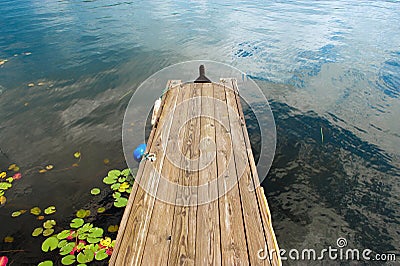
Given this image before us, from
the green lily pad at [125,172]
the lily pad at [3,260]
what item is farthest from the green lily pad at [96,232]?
the green lily pad at [125,172]

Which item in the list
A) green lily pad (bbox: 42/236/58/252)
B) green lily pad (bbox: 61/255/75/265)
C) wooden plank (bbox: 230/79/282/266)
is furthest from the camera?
green lily pad (bbox: 42/236/58/252)

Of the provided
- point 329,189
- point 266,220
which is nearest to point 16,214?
point 266,220

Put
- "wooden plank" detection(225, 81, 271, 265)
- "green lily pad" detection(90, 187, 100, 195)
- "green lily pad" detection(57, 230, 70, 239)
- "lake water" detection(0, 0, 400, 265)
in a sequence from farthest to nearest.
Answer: "green lily pad" detection(90, 187, 100, 195) → "lake water" detection(0, 0, 400, 265) → "green lily pad" detection(57, 230, 70, 239) → "wooden plank" detection(225, 81, 271, 265)

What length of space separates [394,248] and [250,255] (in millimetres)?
2716

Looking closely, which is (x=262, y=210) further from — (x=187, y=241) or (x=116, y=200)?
(x=116, y=200)

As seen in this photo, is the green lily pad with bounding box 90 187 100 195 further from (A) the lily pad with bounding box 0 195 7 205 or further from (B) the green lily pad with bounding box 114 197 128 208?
(A) the lily pad with bounding box 0 195 7 205

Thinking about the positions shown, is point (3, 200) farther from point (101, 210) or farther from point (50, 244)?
point (101, 210)

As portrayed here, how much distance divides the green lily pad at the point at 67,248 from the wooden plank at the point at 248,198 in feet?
8.13

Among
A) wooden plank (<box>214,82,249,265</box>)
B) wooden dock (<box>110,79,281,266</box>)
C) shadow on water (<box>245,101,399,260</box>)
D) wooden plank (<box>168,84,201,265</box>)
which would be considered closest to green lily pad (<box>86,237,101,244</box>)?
wooden dock (<box>110,79,281,266</box>)

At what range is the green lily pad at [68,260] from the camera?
3.34 m

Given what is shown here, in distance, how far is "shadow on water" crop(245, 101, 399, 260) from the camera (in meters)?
3.84

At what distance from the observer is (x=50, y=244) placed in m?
3.58

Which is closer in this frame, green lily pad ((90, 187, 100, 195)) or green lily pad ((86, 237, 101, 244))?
green lily pad ((86, 237, 101, 244))

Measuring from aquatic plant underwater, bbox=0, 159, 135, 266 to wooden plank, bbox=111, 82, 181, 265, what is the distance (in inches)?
46.1
